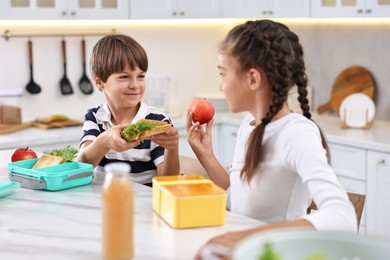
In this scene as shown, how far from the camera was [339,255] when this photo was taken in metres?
1.35

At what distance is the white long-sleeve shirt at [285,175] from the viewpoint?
5.49 feet

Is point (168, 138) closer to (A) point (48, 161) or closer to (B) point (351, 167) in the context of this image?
(A) point (48, 161)

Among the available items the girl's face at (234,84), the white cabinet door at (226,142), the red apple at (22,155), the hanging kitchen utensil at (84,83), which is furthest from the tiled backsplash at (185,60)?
the girl's face at (234,84)

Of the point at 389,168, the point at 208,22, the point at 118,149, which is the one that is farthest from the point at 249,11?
the point at 118,149

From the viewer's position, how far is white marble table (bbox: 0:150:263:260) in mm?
1549

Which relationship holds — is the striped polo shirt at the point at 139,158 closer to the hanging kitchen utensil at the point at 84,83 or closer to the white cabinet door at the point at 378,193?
the white cabinet door at the point at 378,193

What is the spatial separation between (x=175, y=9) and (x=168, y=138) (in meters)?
2.38

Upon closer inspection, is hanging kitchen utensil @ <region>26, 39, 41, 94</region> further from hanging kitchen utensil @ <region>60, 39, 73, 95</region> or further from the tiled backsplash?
hanging kitchen utensil @ <region>60, 39, 73, 95</region>

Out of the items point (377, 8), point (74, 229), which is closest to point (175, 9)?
point (377, 8)

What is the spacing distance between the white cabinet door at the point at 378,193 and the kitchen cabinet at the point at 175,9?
1618 mm

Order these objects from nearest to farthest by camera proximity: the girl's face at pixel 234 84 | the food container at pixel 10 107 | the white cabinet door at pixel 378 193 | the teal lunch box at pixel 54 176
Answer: the girl's face at pixel 234 84, the teal lunch box at pixel 54 176, the white cabinet door at pixel 378 193, the food container at pixel 10 107

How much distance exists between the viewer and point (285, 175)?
1.87m

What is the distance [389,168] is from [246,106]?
179 centimetres

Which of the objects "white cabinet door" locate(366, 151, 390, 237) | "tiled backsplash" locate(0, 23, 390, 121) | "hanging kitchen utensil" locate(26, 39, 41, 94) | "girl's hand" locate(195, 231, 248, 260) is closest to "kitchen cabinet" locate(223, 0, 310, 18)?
"tiled backsplash" locate(0, 23, 390, 121)
